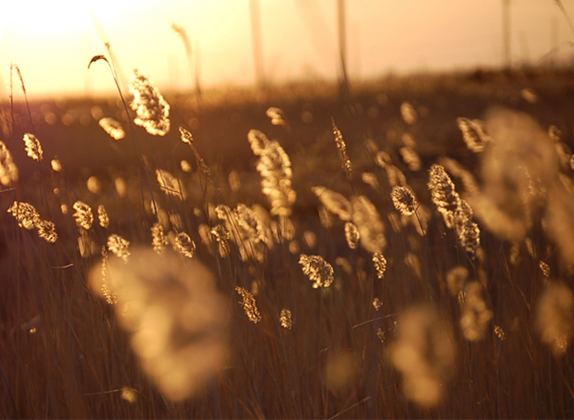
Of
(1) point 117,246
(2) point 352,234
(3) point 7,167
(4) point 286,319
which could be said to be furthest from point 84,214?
(2) point 352,234

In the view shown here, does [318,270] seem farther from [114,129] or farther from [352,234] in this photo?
[114,129]

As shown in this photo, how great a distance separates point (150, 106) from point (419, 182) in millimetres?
4347

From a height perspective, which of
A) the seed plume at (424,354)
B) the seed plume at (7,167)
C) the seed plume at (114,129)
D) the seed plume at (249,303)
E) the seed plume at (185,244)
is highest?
the seed plume at (114,129)

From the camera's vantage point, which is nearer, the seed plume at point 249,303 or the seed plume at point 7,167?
the seed plume at point 249,303

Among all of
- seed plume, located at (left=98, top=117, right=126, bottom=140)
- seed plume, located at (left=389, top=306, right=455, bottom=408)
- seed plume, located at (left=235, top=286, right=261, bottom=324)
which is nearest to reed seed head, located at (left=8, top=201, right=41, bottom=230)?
seed plume, located at (left=98, top=117, right=126, bottom=140)

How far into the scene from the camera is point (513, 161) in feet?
5.63

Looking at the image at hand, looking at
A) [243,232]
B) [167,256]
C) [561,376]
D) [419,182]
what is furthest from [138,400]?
[419,182]

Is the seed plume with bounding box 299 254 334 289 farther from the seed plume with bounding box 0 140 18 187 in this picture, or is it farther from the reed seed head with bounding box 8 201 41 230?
the seed plume with bounding box 0 140 18 187

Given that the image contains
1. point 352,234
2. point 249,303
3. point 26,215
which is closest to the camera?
point 249,303

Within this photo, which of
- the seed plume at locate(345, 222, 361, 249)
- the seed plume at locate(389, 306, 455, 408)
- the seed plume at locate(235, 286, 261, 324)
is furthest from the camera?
the seed plume at locate(345, 222, 361, 249)

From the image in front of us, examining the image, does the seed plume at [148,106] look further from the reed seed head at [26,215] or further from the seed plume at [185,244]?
the reed seed head at [26,215]

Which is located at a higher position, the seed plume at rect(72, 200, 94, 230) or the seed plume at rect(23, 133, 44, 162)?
the seed plume at rect(23, 133, 44, 162)

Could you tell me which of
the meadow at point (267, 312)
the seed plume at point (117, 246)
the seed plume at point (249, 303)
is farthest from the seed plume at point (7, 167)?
the seed plume at point (249, 303)

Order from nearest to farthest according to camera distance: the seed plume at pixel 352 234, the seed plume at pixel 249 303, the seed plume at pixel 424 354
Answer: the seed plume at pixel 249 303 < the seed plume at pixel 424 354 < the seed plume at pixel 352 234
